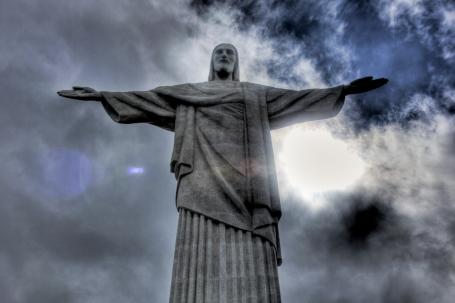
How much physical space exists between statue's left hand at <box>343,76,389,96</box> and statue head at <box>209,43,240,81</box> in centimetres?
301

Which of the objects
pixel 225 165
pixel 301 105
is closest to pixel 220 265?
pixel 225 165

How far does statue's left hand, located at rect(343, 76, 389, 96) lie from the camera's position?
1045 centimetres

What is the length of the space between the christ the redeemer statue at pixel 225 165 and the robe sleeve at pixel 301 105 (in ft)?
0.08

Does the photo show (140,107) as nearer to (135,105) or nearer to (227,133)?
(135,105)

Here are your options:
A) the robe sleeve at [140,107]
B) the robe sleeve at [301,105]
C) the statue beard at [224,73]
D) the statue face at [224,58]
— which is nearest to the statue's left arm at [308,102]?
the robe sleeve at [301,105]

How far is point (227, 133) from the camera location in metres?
10.3

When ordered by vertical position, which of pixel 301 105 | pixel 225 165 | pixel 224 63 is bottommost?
pixel 225 165

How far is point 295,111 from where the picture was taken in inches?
433

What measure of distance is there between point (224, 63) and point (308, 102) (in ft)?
8.53

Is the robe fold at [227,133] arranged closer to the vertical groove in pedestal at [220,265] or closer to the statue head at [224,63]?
the vertical groove in pedestal at [220,265]

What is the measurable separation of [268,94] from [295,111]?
828 mm

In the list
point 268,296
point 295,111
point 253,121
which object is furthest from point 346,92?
point 268,296

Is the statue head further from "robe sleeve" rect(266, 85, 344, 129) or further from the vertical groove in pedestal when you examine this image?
the vertical groove in pedestal

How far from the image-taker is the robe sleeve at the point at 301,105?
35.4 feet
